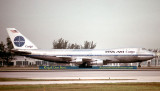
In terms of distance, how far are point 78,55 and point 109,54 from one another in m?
6.77

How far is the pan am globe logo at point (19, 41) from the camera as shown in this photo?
62.2 metres

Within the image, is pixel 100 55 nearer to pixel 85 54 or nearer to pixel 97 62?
pixel 97 62

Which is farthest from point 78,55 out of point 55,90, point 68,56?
point 55,90

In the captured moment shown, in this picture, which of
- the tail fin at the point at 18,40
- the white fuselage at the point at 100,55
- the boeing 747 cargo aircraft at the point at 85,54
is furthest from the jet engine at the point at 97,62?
the tail fin at the point at 18,40

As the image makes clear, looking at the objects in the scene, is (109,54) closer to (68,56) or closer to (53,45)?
(68,56)

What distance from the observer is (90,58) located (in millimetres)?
59188

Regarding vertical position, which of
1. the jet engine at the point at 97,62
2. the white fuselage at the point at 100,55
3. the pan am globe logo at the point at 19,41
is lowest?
the jet engine at the point at 97,62

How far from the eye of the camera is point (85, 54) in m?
60.0

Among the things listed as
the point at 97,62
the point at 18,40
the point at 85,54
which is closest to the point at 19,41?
the point at 18,40

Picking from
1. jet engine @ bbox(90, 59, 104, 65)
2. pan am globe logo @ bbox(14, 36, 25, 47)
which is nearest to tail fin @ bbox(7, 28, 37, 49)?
pan am globe logo @ bbox(14, 36, 25, 47)

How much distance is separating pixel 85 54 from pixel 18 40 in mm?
15607

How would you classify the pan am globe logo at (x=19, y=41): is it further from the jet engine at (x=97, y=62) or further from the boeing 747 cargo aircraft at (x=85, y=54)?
the jet engine at (x=97, y=62)

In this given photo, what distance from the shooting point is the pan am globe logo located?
204 feet

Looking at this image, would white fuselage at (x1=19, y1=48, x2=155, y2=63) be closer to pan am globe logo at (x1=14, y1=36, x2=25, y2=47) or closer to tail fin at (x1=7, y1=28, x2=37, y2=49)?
tail fin at (x1=7, y1=28, x2=37, y2=49)
